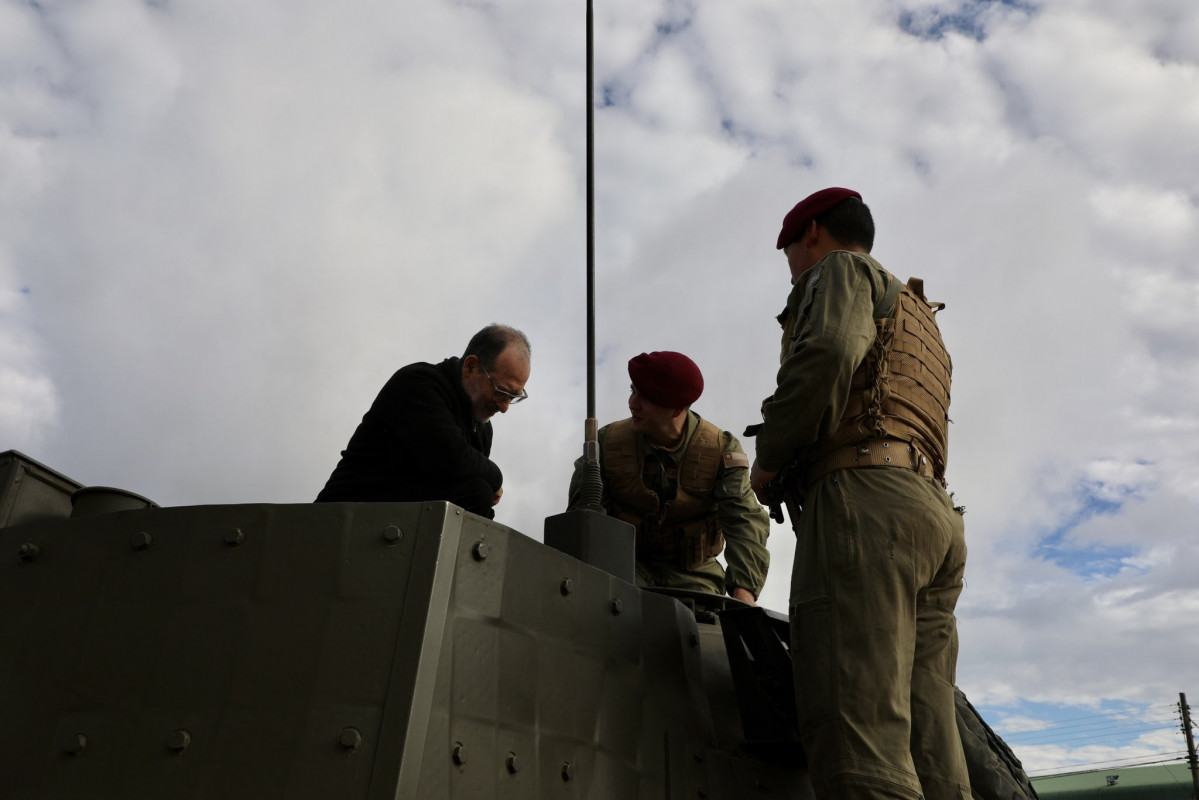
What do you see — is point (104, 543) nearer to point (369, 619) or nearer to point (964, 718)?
point (369, 619)

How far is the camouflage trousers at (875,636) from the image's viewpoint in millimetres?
2672

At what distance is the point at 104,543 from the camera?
2463 mm

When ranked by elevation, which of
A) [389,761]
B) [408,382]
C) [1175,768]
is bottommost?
[389,761]

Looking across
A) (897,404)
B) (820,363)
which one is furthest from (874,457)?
(820,363)

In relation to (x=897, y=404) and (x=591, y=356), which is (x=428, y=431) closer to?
(x=591, y=356)

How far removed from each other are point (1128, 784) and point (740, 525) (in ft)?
127

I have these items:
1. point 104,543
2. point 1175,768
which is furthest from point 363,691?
point 1175,768

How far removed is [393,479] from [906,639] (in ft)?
5.32

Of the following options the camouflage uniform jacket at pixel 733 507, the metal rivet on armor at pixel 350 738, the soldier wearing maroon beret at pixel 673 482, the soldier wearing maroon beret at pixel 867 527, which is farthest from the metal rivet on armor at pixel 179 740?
the soldier wearing maroon beret at pixel 673 482

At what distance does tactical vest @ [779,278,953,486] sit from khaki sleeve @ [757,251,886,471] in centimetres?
7

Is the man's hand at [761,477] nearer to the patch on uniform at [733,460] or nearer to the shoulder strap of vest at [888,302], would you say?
the shoulder strap of vest at [888,302]

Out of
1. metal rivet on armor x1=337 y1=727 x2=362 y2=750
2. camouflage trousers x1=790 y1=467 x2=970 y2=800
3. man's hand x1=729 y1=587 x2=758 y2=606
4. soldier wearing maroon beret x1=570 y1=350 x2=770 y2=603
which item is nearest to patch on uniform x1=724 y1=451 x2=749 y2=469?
soldier wearing maroon beret x1=570 y1=350 x2=770 y2=603

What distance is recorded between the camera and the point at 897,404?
3078 mm

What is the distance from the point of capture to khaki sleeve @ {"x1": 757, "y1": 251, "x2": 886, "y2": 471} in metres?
2.94
